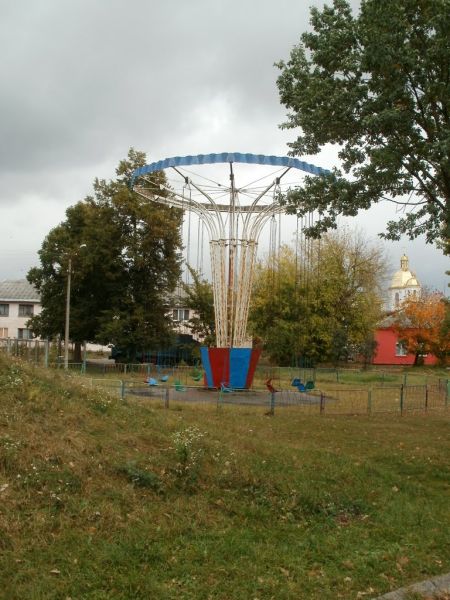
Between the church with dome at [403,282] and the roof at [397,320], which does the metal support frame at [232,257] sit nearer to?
the roof at [397,320]

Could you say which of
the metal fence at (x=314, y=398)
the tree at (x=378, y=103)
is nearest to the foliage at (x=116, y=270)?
the metal fence at (x=314, y=398)

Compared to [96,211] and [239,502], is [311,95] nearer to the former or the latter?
[239,502]

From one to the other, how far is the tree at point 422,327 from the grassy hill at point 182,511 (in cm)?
4600

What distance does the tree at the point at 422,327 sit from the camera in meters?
54.2

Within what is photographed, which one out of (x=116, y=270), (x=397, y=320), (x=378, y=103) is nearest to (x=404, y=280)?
(x=397, y=320)

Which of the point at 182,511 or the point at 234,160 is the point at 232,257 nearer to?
the point at 234,160

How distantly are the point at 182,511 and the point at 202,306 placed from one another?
148ft

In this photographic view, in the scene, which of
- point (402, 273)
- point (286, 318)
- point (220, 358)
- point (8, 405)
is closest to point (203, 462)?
point (8, 405)

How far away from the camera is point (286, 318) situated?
159 ft

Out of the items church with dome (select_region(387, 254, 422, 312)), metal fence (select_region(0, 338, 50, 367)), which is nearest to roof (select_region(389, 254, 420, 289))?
church with dome (select_region(387, 254, 422, 312))

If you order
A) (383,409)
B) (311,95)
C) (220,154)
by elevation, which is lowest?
(383,409)

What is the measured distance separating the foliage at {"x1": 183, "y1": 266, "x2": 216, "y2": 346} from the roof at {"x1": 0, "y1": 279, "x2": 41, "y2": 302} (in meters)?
24.4

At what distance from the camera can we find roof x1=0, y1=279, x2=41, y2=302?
229 ft

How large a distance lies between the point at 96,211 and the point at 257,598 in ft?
133
